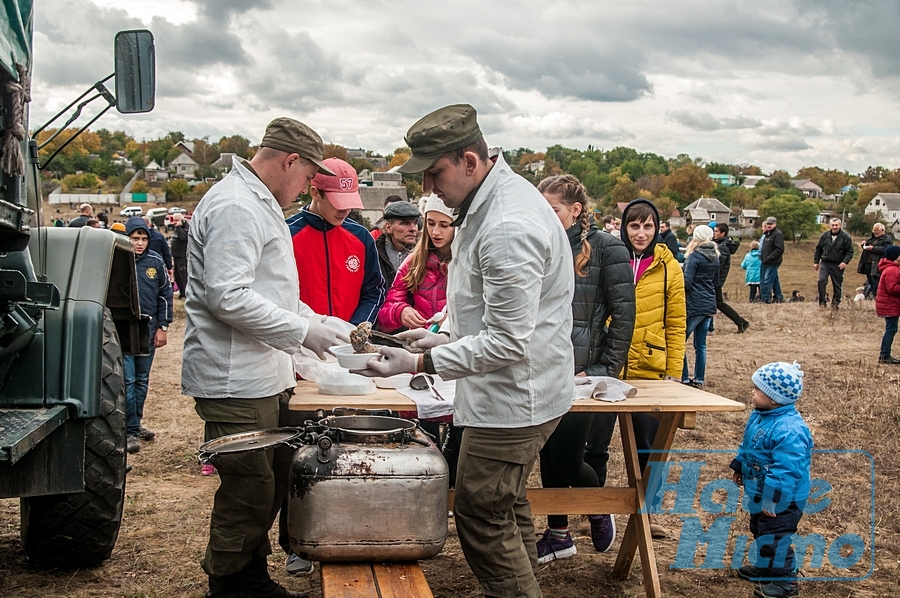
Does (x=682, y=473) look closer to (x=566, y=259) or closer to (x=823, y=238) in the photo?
(x=566, y=259)

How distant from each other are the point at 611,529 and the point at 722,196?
90.7 meters

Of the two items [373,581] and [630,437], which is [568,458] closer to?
[630,437]

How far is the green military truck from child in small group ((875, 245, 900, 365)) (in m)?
9.53

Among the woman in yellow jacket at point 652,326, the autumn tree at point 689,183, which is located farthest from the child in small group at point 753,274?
the autumn tree at point 689,183

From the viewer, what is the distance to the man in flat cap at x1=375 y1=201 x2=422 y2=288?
5777 millimetres

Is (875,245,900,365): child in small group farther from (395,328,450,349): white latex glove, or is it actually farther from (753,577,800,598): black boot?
(395,328,450,349): white latex glove

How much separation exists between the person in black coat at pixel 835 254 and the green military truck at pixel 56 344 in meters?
14.4

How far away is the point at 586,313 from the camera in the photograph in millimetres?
4297

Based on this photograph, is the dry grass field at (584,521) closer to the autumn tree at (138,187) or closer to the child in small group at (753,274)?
the child in small group at (753,274)

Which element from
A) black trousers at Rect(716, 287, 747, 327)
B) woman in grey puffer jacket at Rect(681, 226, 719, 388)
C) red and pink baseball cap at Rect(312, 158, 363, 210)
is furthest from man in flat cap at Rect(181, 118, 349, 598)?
black trousers at Rect(716, 287, 747, 327)

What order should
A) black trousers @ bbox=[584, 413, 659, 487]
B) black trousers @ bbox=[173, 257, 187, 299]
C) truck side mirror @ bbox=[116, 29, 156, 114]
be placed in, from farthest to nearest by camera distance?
black trousers @ bbox=[173, 257, 187, 299] → black trousers @ bbox=[584, 413, 659, 487] → truck side mirror @ bbox=[116, 29, 156, 114]

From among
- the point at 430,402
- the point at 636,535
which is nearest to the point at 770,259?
the point at 636,535

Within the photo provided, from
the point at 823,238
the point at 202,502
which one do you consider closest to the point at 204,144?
the point at 823,238

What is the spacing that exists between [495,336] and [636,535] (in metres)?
1.91
